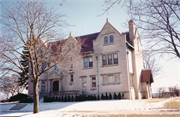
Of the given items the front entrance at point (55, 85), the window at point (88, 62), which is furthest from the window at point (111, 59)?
the front entrance at point (55, 85)

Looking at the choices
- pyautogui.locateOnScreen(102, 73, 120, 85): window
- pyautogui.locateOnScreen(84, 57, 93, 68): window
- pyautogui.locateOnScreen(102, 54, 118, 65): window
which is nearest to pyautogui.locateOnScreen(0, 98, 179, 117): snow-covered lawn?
pyautogui.locateOnScreen(102, 73, 120, 85): window

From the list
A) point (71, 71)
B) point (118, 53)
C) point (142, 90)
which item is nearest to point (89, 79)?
point (71, 71)

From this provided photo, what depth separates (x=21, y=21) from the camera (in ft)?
56.6

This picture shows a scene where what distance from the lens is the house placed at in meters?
29.9

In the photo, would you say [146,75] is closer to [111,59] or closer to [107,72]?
[111,59]

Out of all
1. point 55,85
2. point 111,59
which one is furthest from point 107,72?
point 55,85

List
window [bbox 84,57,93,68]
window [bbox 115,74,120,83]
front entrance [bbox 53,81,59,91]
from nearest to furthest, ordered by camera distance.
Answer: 1. window [bbox 115,74,120,83]
2. window [bbox 84,57,93,68]
3. front entrance [bbox 53,81,59,91]

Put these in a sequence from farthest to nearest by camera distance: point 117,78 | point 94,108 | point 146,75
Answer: point 146,75 → point 117,78 → point 94,108

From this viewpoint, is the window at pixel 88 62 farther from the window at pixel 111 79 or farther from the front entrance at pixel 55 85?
the front entrance at pixel 55 85

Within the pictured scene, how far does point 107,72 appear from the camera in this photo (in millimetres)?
30734

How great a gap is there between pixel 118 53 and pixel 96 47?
13.7 ft

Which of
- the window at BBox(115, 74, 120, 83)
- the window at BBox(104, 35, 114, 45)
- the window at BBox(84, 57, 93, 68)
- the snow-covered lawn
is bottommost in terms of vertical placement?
the snow-covered lawn

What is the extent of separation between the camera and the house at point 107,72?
29.9m

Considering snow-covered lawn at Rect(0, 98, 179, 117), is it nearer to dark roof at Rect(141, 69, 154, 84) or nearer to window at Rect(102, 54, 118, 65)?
window at Rect(102, 54, 118, 65)
